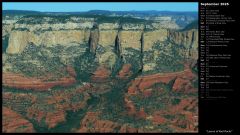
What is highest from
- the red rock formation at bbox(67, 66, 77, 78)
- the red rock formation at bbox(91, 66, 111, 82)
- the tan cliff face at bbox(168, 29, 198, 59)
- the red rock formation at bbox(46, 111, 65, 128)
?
the tan cliff face at bbox(168, 29, 198, 59)

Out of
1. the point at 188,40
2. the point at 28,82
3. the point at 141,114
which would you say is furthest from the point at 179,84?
the point at 188,40

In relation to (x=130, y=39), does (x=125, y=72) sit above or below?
below

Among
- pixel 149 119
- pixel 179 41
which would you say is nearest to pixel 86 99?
pixel 149 119

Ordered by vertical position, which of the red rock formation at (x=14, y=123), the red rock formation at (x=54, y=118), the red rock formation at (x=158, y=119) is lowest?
the red rock formation at (x=54, y=118)

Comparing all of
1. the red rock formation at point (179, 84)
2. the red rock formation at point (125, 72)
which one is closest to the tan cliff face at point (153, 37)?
the red rock formation at point (125, 72)

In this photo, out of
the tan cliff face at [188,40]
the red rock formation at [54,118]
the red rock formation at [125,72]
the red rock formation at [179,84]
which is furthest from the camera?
the tan cliff face at [188,40]

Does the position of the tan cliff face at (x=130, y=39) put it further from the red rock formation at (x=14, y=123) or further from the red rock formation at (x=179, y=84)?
the red rock formation at (x=14, y=123)

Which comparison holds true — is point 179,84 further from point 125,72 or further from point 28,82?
point 28,82

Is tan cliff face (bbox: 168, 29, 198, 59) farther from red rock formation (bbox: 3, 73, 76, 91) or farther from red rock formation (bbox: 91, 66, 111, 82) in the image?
red rock formation (bbox: 3, 73, 76, 91)

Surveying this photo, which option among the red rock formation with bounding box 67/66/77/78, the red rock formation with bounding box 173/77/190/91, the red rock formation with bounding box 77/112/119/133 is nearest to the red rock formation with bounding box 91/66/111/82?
the red rock formation with bounding box 67/66/77/78
